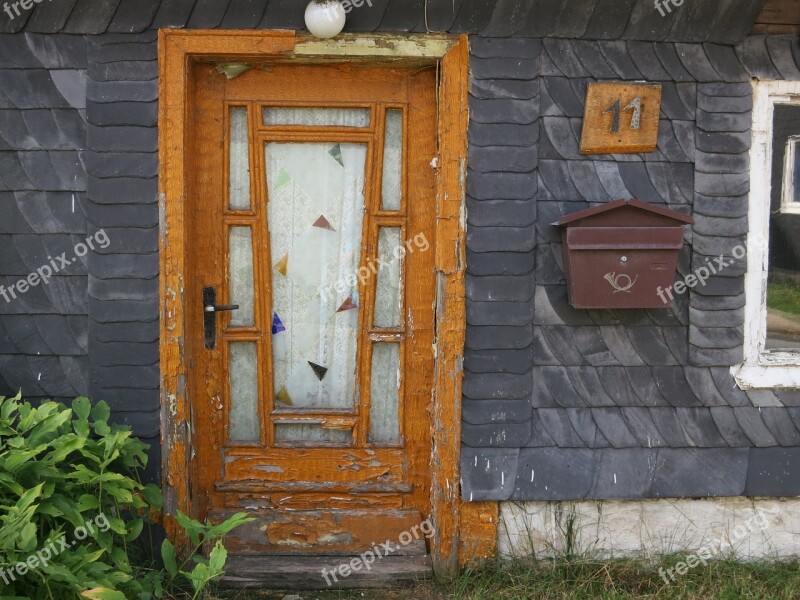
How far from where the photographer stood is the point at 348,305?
360cm

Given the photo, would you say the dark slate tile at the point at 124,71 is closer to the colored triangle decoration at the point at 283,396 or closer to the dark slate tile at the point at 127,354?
the dark slate tile at the point at 127,354

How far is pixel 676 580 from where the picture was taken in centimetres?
340

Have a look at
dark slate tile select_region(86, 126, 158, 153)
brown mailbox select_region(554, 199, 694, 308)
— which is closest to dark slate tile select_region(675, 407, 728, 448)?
brown mailbox select_region(554, 199, 694, 308)

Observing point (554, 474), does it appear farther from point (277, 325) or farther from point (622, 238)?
point (277, 325)

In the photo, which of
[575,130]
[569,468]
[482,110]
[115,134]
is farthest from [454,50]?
[569,468]

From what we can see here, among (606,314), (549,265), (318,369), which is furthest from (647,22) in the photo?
(318,369)

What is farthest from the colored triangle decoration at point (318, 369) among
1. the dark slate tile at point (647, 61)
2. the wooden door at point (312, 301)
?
A: the dark slate tile at point (647, 61)

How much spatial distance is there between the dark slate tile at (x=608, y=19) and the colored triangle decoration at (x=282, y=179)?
1437 mm

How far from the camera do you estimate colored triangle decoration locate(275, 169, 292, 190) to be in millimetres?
3523

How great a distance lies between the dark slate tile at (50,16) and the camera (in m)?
3.27

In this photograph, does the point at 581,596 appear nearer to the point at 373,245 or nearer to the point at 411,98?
the point at 373,245

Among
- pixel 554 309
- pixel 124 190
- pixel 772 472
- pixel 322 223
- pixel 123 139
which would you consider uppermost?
pixel 123 139

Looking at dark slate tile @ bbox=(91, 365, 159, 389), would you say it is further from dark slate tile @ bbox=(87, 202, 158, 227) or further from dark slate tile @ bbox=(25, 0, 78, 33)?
dark slate tile @ bbox=(25, 0, 78, 33)

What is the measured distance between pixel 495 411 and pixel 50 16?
2.54 m
